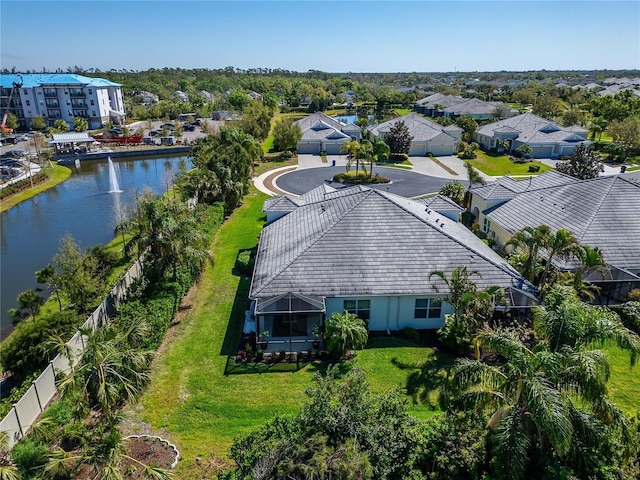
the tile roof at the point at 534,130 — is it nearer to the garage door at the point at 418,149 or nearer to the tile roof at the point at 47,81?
the garage door at the point at 418,149

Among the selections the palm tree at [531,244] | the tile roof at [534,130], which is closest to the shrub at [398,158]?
the tile roof at [534,130]

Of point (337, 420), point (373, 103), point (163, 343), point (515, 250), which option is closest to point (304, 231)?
point (163, 343)

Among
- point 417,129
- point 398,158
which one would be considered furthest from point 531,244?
point 417,129

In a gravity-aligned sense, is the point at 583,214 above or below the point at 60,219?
above

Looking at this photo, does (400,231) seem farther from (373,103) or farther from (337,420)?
(373,103)

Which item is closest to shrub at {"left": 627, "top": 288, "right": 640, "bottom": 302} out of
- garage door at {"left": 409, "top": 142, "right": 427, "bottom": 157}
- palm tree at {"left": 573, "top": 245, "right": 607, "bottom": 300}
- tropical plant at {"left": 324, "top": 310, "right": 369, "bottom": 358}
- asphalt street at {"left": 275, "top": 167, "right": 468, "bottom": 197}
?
palm tree at {"left": 573, "top": 245, "right": 607, "bottom": 300}

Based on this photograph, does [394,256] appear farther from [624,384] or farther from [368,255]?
[624,384]

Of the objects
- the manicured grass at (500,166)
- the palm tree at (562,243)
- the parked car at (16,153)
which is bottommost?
the manicured grass at (500,166)

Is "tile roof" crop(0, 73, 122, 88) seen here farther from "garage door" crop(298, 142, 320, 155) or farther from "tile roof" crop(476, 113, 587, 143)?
"tile roof" crop(476, 113, 587, 143)
